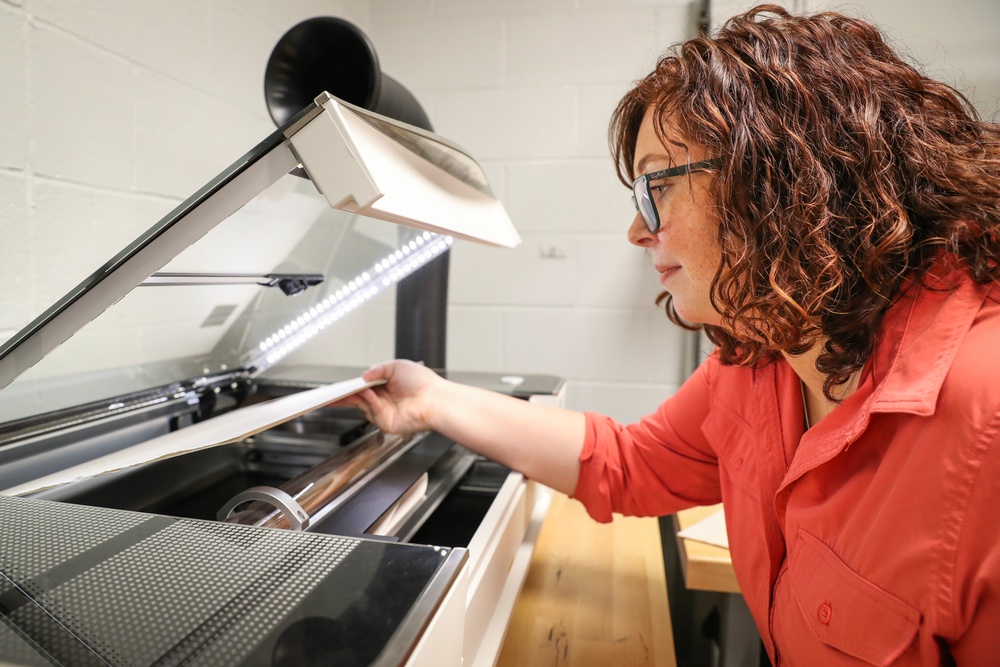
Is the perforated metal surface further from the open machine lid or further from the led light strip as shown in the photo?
the led light strip

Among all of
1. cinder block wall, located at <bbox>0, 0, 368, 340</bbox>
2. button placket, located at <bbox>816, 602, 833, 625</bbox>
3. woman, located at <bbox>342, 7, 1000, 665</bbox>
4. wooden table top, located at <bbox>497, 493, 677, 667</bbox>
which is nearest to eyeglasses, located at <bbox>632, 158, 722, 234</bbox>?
woman, located at <bbox>342, 7, 1000, 665</bbox>

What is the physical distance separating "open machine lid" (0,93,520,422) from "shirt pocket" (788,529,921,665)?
0.54 meters

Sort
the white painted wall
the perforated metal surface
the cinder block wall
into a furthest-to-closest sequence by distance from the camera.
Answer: the white painted wall → the cinder block wall → the perforated metal surface

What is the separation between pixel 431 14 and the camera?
190cm

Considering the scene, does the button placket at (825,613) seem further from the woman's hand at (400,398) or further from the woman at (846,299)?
the woman's hand at (400,398)

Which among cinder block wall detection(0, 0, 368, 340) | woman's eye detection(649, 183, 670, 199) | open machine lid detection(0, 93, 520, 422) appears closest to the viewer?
open machine lid detection(0, 93, 520, 422)

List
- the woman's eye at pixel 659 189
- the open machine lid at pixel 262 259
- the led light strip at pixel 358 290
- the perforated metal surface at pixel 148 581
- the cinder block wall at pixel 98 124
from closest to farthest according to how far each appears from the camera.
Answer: the perforated metal surface at pixel 148 581 < the open machine lid at pixel 262 259 < the woman's eye at pixel 659 189 < the cinder block wall at pixel 98 124 < the led light strip at pixel 358 290

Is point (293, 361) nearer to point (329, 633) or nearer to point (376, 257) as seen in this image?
point (376, 257)

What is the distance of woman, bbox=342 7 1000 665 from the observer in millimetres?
543

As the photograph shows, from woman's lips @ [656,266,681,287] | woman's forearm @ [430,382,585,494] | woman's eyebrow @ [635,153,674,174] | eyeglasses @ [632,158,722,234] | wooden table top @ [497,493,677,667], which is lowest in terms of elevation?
wooden table top @ [497,493,677,667]

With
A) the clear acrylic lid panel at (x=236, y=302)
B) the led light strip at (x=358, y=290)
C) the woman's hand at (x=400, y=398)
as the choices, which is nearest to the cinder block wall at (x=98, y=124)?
the clear acrylic lid panel at (x=236, y=302)

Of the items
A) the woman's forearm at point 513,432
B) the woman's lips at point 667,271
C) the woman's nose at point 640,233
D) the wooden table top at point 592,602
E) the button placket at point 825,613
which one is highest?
the woman's nose at point 640,233

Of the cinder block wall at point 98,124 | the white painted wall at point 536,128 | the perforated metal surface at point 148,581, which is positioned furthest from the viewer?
the white painted wall at point 536,128

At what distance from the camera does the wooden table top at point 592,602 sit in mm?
817
